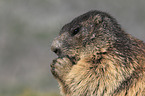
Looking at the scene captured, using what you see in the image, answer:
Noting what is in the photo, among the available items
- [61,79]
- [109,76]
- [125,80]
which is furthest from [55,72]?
[125,80]

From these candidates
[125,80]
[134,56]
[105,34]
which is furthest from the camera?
[105,34]

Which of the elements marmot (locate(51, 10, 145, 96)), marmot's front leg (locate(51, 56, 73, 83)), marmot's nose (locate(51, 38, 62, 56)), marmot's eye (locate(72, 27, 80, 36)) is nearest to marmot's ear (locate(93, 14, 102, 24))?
marmot (locate(51, 10, 145, 96))

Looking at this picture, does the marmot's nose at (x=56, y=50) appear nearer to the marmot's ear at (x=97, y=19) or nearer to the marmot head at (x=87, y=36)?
the marmot head at (x=87, y=36)

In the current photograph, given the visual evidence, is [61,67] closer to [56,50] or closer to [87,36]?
[56,50]

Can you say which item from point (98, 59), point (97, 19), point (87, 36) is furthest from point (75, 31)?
point (98, 59)

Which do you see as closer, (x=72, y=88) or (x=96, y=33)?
(x=72, y=88)

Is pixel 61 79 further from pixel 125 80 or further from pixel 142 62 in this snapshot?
pixel 142 62

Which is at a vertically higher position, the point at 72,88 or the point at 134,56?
the point at 72,88

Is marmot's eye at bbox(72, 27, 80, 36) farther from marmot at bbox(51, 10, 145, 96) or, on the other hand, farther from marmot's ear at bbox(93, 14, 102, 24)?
marmot's ear at bbox(93, 14, 102, 24)
